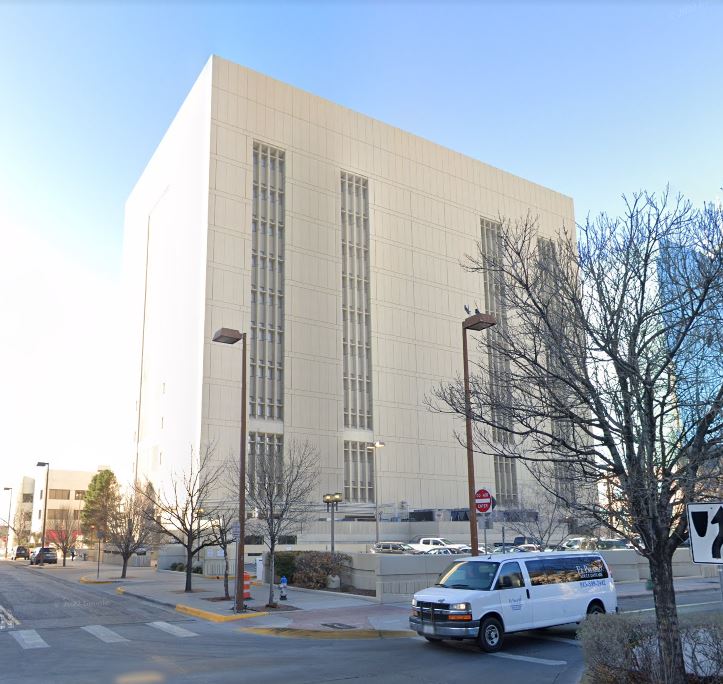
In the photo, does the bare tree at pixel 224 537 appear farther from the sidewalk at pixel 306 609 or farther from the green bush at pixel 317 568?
the green bush at pixel 317 568

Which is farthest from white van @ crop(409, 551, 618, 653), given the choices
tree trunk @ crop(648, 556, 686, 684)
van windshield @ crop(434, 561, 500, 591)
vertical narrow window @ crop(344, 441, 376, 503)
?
vertical narrow window @ crop(344, 441, 376, 503)

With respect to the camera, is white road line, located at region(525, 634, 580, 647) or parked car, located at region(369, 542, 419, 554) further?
parked car, located at region(369, 542, 419, 554)

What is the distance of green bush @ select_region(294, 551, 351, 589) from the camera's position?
90.1ft

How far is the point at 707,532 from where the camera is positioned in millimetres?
7695

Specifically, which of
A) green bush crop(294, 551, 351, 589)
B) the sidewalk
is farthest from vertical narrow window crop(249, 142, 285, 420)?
green bush crop(294, 551, 351, 589)

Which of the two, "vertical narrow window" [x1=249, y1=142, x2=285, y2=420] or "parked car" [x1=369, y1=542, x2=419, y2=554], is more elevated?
"vertical narrow window" [x1=249, y1=142, x2=285, y2=420]

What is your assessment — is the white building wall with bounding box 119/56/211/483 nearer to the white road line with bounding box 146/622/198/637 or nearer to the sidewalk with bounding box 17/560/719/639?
the sidewalk with bounding box 17/560/719/639

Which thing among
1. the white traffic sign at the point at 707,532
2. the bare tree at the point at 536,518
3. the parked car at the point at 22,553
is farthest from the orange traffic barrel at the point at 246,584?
the parked car at the point at 22,553

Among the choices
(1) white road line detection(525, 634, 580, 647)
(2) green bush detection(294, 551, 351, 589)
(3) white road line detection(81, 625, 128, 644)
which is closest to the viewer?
(1) white road line detection(525, 634, 580, 647)

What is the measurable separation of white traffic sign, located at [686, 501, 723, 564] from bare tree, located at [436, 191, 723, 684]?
26.0 inches

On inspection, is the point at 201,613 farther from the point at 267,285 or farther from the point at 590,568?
the point at 267,285

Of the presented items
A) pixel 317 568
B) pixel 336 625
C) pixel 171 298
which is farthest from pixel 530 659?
pixel 171 298

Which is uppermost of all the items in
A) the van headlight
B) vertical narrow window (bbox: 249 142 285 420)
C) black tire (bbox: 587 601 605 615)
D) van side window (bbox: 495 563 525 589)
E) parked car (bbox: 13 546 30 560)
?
vertical narrow window (bbox: 249 142 285 420)

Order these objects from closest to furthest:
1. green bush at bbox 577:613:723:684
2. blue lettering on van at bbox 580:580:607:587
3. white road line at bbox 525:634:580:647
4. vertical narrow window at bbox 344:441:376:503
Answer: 1. green bush at bbox 577:613:723:684
2. white road line at bbox 525:634:580:647
3. blue lettering on van at bbox 580:580:607:587
4. vertical narrow window at bbox 344:441:376:503
